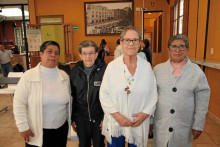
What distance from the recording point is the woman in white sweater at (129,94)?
139cm

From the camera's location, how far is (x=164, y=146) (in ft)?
5.08

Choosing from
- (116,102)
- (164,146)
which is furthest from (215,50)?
(116,102)

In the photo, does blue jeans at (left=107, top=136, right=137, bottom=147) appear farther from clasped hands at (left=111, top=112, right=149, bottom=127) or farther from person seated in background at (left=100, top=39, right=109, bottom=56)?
person seated in background at (left=100, top=39, right=109, bottom=56)

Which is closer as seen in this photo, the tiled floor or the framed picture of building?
the tiled floor

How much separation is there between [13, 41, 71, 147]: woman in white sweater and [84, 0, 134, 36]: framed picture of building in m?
6.23

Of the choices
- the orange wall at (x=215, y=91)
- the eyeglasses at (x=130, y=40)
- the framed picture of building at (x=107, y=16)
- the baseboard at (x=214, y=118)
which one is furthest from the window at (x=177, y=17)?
the eyeglasses at (x=130, y=40)

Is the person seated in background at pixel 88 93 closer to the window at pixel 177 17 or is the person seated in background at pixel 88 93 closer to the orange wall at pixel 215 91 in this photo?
the orange wall at pixel 215 91

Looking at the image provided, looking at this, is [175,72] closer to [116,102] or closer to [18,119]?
[116,102]

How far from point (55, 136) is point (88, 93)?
20.1 inches

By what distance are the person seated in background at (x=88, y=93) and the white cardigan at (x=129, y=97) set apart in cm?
16

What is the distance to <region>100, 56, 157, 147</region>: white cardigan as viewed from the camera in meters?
1.39

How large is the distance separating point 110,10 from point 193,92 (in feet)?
21.7

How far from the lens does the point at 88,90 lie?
5.22 ft

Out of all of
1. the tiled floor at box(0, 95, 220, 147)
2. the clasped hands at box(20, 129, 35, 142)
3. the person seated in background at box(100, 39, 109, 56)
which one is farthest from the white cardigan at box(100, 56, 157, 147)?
the person seated in background at box(100, 39, 109, 56)
